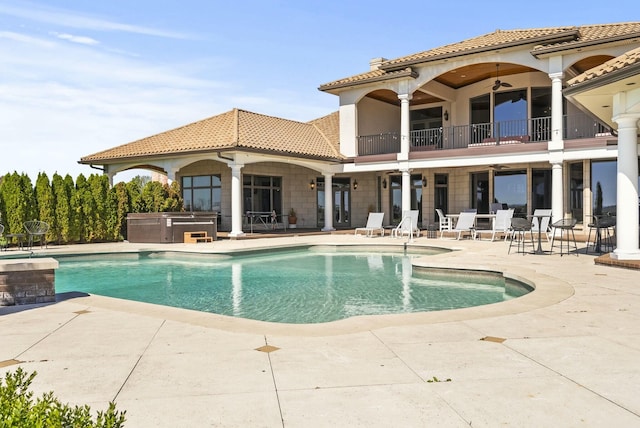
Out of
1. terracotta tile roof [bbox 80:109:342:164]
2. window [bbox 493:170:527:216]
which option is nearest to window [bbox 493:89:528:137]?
window [bbox 493:170:527:216]

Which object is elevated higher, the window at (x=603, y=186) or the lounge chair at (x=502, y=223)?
the window at (x=603, y=186)

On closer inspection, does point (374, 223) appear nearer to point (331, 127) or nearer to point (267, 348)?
point (331, 127)


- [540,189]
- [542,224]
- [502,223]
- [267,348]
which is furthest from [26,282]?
[540,189]

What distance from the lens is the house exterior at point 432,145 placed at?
1564 centimetres

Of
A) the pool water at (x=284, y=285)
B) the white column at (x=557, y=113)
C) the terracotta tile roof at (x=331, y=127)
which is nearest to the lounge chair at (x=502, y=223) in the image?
the white column at (x=557, y=113)

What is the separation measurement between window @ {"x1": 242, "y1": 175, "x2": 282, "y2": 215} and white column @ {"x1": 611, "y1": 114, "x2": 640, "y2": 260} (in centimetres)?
1440

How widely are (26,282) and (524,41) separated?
14962 millimetres

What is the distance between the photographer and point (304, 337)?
419 cm

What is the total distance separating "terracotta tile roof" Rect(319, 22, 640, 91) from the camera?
48.4 ft

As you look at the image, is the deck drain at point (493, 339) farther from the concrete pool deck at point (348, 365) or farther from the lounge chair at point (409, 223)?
the lounge chair at point (409, 223)

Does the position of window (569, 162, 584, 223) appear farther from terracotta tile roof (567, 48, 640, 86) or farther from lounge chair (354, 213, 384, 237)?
terracotta tile roof (567, 48, 640, 86)

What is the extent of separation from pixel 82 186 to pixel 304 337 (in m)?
14.1

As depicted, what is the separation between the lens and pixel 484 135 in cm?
1964

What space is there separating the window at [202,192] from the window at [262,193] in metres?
1.14
